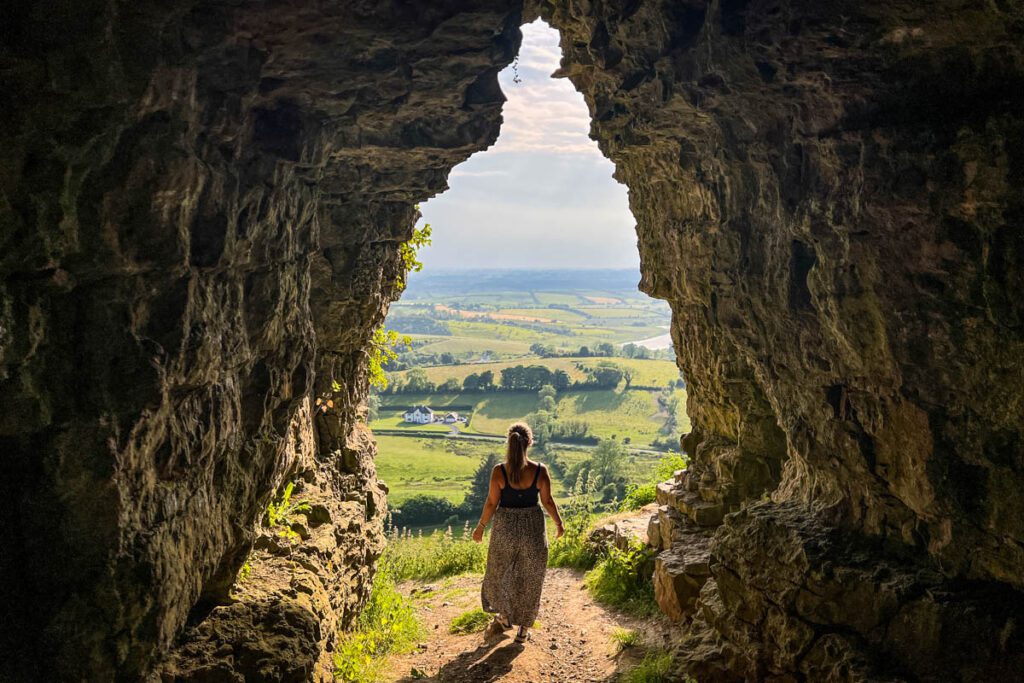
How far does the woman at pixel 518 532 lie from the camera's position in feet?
30.8

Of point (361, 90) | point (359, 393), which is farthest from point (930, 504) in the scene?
point (359, 393)

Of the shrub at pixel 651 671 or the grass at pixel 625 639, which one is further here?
the grass at pixel 625 639

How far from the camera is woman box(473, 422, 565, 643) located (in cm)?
938

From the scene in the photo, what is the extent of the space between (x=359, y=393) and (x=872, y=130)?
9.28m

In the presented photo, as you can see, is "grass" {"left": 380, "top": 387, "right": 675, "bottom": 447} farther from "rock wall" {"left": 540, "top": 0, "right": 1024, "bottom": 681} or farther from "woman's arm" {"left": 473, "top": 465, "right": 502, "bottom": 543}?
"rock wall" {"left": 540, "top": 0, "right": 1024, "bottom": 681}

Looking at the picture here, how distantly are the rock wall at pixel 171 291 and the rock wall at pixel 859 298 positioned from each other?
2867mm

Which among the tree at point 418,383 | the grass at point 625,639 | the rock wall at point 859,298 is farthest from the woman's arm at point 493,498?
the tree at point 418,383

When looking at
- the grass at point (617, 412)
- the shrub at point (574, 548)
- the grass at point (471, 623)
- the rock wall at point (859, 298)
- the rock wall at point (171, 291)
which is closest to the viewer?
the rock wall at point (171, 291)

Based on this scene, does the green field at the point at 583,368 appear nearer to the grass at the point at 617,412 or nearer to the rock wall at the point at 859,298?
the grass at the point at 617,412

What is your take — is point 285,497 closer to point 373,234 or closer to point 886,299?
point 373,234

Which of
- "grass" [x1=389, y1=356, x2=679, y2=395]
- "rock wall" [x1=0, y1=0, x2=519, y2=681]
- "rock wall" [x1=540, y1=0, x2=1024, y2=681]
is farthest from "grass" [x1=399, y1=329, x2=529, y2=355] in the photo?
"rock wall" [x1=0, y1=0, x2=519, y2=681]

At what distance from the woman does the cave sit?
2192mm

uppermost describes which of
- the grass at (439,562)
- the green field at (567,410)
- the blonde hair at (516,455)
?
the blonde hair at (516,455)

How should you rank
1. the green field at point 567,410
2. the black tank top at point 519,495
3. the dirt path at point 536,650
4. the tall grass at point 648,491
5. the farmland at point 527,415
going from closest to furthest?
the dirt path at point 536,650 < the black tank top at point 519,495 < the tall grass at point 648,491 < the farmland at point 527,415 < the green field at point 567,410
